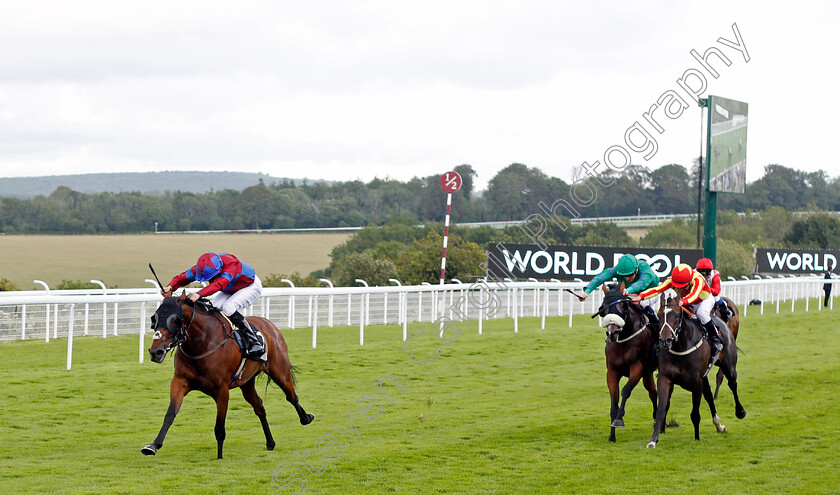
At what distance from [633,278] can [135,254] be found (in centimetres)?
3488

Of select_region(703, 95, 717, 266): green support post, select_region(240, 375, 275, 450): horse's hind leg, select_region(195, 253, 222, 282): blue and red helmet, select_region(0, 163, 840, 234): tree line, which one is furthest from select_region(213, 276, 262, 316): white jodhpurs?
select_region(0, 163, 840, 234): tree line

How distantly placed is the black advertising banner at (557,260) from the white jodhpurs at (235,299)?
41.7 ft

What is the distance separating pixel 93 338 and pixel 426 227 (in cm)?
2963

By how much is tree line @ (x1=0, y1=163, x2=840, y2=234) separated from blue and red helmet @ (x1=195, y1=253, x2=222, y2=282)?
4150 cm

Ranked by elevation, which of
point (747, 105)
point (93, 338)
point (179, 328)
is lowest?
point (93, 338)

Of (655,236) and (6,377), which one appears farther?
(655,236)

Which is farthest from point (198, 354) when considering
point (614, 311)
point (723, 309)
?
point (723, 309)

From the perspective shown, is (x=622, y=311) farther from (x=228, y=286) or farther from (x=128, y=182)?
(x=128, y=182)

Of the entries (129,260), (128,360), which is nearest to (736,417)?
(128,360)

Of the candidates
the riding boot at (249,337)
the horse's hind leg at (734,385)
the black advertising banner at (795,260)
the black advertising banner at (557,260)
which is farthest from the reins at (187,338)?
the black advertising banner at (795,260)

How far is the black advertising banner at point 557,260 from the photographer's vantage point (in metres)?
18.7

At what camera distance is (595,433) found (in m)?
6.82

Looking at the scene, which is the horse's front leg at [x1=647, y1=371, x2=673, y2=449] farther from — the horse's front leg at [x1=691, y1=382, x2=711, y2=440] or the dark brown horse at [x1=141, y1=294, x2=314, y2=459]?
the dark brown horse at [x1=141, y1=294, x2=314, y2=459]

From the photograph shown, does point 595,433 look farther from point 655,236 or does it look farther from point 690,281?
point 655,236
